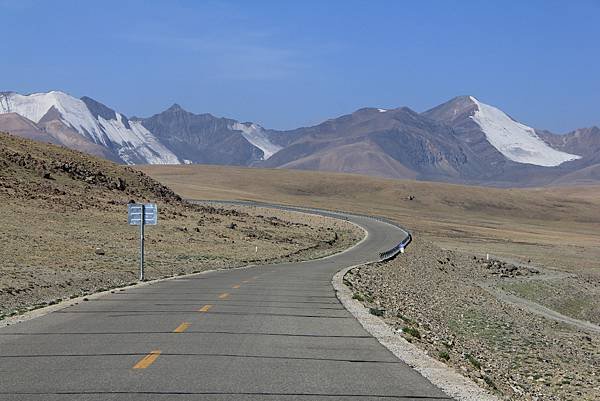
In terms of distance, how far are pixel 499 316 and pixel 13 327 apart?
21.5 m

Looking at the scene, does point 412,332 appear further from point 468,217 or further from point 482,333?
point 468,217

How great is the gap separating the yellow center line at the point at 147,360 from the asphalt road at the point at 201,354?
0.05 feet

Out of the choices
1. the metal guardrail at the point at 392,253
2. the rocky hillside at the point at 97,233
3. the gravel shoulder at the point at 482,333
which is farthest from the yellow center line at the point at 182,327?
the metal guardrail at the point at 392,253

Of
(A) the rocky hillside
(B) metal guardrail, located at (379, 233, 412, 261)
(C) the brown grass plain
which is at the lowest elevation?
(C) the brown grass plain

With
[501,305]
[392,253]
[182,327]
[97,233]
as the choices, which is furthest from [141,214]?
[392,253]

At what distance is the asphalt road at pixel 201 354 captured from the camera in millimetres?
11258

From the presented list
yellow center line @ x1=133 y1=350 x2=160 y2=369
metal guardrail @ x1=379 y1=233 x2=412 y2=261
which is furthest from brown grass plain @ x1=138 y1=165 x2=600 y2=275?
yellow center line @ x1=133 y1=350 x2=160 y2=369

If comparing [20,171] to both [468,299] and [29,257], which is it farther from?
[468,299]

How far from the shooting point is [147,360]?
523 inches

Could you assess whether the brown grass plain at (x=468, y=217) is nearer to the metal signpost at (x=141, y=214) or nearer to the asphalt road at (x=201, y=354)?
the metal signpost at (x=141, y=214)

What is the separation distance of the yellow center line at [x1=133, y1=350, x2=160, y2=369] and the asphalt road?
15 millimetres

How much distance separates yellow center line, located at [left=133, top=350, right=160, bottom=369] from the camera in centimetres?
1279

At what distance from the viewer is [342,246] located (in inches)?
2808

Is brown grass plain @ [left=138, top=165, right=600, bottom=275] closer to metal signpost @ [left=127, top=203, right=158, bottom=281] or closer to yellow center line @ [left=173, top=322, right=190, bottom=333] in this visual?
metal signpost @ [left=127, top=203, right=158, bottom=281]
